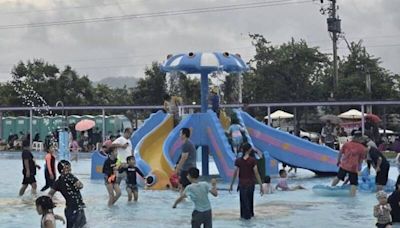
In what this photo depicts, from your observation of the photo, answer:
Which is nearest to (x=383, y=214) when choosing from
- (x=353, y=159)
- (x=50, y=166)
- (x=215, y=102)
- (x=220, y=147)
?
(x=353, y=159)

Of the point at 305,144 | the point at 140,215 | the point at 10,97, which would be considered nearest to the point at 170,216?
the point at 140,215

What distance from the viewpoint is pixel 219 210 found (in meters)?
12.9

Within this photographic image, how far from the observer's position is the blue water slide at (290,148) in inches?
792

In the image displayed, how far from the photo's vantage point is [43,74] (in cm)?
5778

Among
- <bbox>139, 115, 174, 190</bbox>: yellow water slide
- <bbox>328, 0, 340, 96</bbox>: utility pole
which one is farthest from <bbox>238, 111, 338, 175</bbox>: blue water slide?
<bbox>328, 0, 340, 96</bbox>: utility pole

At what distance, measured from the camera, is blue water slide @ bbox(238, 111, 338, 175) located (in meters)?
20.1

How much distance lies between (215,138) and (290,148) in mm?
2483

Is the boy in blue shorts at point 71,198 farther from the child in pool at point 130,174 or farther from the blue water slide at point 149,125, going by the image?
the blue water slide at point 149,125

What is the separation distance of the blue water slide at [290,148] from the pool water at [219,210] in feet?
11.5

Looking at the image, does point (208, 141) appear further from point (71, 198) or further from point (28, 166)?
point (71, 198)

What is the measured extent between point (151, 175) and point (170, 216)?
5088 millimetres

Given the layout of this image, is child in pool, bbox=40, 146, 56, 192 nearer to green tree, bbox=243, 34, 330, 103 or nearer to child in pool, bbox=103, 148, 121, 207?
child in pool, bbox=103, 148, 121, 207

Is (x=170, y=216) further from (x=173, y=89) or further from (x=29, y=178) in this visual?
(x=173, y=89)

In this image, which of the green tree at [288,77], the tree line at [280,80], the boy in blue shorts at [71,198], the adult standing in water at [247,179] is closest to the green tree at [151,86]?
the tree line at [280,80]
